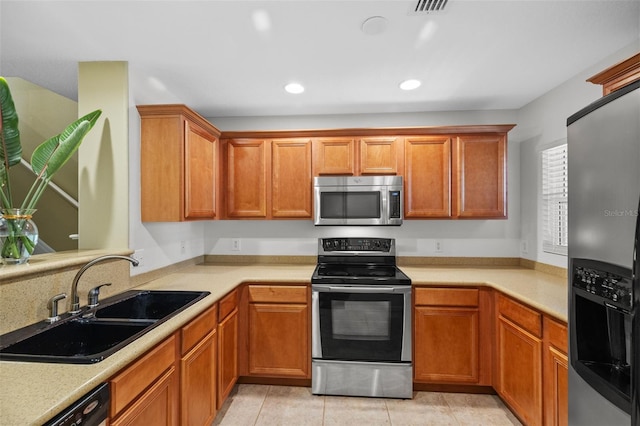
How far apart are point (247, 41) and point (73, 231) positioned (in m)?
2.45

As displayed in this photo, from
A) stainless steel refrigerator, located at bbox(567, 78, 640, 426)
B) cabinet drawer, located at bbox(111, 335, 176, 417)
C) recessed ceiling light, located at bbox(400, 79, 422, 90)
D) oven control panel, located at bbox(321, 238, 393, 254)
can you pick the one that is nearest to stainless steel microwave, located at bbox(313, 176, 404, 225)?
oven control panel, located at bbox(321, 238, 393, 254)

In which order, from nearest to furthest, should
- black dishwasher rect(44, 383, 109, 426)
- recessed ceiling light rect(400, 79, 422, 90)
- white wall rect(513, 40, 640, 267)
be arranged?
black dishwasher rect(44, 383, 109, 426)
white wall rect(513, 40, 640, 267)
recessed ceiling light rect(400, 79, 422, 90)

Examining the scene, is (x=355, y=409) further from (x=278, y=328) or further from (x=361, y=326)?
(x=278, y=328)

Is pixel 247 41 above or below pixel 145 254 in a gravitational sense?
→ above

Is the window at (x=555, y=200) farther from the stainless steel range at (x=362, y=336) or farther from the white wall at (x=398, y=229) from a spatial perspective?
the stainless steel range at (x=362, y=336)

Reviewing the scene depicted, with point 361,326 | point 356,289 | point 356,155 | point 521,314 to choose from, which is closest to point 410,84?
point 356,155

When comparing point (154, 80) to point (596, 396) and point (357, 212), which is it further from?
point (596, 396)

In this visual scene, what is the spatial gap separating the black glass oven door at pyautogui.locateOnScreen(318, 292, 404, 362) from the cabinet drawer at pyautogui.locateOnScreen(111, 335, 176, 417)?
121 centimetres

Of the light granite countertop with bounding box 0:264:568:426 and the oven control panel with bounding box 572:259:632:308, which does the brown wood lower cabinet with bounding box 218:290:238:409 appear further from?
the oven control panel with bounding box 572:259:632:308

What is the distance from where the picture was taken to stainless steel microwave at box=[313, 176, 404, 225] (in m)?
2.71

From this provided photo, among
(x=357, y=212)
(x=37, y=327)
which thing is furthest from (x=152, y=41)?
(x=357, y=212)

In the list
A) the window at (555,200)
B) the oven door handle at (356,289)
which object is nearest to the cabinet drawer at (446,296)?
the oven door handle at (356,289)

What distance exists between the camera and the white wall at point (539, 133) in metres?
2.28

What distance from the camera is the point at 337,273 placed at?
8.62 feet
